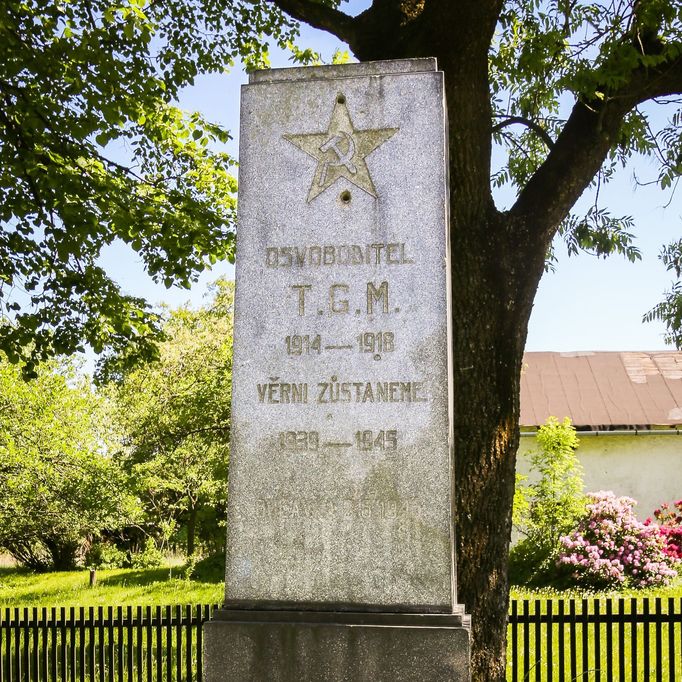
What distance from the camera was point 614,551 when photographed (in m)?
16.4

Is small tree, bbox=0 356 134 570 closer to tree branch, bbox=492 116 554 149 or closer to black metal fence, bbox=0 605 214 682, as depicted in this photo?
black metal fence, bbox=0 605 214 682

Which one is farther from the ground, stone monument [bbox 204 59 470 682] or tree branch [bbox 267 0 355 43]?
A: tree branch [bbox 267 0 355 43]

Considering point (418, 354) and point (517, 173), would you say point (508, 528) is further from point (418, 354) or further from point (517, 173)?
point (517, 173)

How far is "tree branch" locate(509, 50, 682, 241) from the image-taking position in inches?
299

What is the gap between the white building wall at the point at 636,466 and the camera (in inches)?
849

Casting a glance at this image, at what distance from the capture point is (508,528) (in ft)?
22.5

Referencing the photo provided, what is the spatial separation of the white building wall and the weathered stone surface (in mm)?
18060

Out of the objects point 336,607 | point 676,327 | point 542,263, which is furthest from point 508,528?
point 676,327

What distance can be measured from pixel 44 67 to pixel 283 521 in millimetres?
8473

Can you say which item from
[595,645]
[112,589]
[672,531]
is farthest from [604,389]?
[595,645]

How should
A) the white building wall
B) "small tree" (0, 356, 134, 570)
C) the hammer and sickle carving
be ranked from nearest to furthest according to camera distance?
the hammer and sickle carving
"small tree" (0, 356, 134, 570)
the white building wall

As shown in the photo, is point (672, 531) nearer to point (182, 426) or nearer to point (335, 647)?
point (182, 426)

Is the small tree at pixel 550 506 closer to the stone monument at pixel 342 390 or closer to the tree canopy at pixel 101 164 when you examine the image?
the tree canopy at pixel 101 164

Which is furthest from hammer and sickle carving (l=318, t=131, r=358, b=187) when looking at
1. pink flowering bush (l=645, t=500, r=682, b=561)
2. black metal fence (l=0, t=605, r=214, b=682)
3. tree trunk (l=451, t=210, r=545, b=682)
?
pink flowering bush (l=645, t=500, r=682, b=561)
